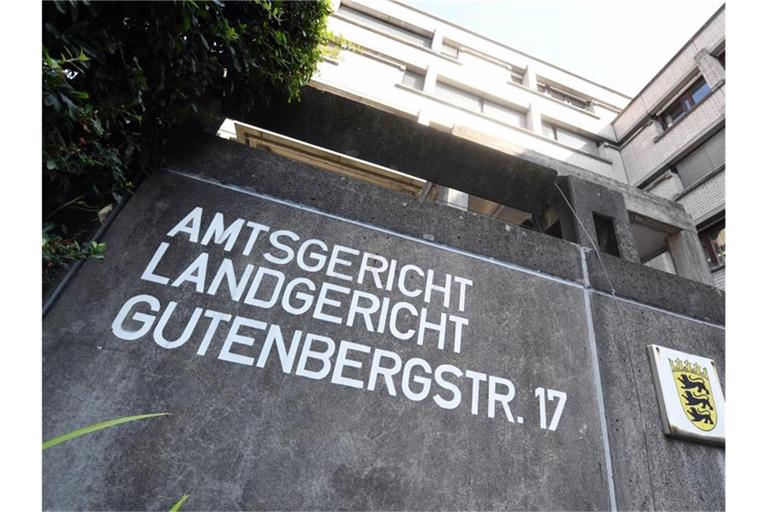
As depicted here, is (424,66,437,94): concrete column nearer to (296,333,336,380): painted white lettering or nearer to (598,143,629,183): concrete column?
(598,143,629,183): concrete column

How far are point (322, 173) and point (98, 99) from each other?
1391 mm

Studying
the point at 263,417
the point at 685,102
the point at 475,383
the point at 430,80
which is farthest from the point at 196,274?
the point at 685,102

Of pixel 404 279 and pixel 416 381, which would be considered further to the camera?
pixel 404 279

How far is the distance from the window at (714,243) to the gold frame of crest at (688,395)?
306 inches

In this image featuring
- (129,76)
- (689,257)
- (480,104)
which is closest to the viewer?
(129,76)

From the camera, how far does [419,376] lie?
2.20m

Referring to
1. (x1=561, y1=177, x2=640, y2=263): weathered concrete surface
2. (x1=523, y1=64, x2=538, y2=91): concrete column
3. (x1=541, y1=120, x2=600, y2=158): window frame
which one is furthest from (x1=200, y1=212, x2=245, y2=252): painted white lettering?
(x1=523, y1=64, x2=538, y2=91): concrete column

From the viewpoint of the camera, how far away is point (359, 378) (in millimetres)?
2096

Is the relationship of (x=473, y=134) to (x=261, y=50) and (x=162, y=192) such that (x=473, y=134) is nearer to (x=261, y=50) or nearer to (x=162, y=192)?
(x=261, y=50)

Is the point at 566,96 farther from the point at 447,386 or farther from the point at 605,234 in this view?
the point at 447,386

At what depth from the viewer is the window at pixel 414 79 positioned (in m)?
10.7

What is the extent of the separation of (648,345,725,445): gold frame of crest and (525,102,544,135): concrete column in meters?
9.51

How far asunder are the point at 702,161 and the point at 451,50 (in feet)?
27.0

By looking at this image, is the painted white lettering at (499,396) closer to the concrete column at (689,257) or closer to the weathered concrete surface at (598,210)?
the weathered concrete surface at (598,210)
